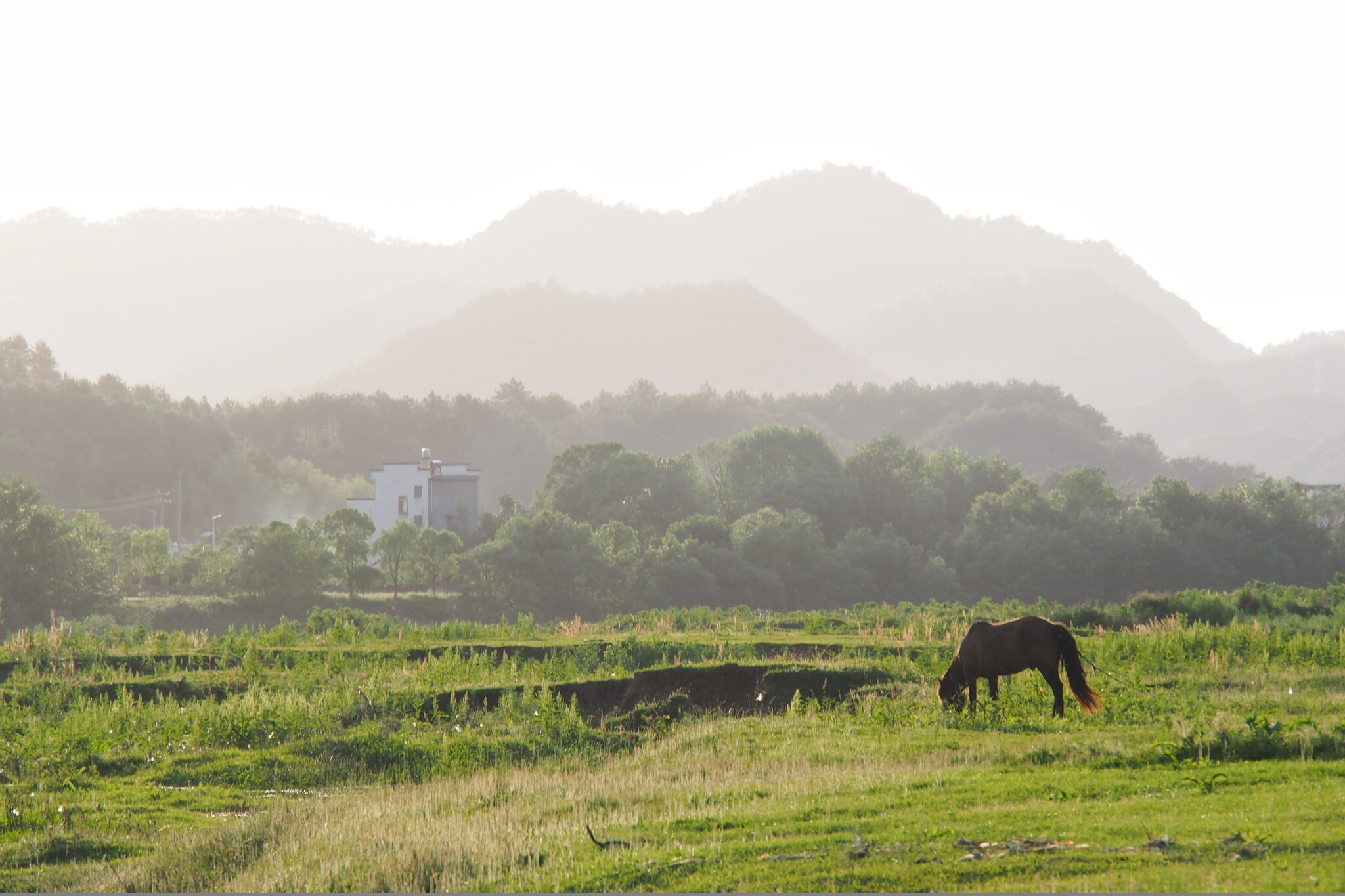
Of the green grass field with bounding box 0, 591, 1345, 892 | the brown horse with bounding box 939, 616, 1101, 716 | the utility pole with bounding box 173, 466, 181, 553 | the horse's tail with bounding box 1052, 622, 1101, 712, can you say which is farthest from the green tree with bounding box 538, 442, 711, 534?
the horse's tail with bounding box 1052, 622, 1101, 712

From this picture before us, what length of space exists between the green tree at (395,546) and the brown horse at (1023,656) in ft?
180

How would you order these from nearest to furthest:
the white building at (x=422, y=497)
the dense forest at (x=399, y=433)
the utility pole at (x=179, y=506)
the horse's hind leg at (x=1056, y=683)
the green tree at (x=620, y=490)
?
the horse's hind leg at (x=1056, y=683)
the green tree at (x=620, y=490)
the white building at (x=422, y=497)
the utility pole at (x=179, y=506)
the dense forest at (x=399, y=433)

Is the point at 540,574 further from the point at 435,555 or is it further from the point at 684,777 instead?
the point at 684,777

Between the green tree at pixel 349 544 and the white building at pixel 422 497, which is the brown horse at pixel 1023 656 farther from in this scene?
the white building at pixel 422 497

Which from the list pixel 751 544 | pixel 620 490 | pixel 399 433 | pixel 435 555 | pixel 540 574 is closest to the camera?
pixel 540 574

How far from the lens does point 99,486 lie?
104 meters

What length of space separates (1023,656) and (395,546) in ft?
185

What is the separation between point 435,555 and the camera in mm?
69875

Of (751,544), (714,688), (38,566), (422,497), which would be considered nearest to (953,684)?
(714,688)

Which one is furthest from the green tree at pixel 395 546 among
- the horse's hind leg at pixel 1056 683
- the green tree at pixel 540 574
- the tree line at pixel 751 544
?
the horse's hind leg at pixel 1056 683

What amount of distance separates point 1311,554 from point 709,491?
42936 mm

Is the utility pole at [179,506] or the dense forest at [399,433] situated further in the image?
the dense forest at [399,433]

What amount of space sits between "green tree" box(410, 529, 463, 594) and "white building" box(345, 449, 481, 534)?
50.4ft

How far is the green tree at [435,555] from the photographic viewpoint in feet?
227
